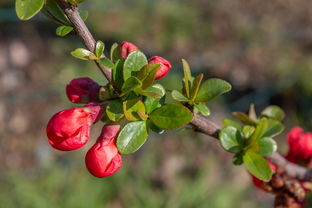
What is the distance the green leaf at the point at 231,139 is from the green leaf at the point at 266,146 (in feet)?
0.10

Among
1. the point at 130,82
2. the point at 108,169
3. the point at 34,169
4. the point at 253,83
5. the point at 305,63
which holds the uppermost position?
the point at 130,82

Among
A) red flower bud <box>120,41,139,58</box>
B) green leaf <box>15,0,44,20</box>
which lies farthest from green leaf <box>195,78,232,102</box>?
green leaf <box>15,0,44,20</box>

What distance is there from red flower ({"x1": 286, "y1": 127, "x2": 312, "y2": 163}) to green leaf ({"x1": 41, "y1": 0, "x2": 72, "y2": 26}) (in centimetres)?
49

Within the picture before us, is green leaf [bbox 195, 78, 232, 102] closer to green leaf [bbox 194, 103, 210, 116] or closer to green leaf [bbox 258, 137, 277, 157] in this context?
green leaf [bbox 194, 103, 210, 116]

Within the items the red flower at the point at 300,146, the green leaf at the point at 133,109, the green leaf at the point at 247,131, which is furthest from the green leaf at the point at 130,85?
the red flower at the point at 300,146

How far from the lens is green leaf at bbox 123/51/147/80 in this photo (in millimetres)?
564

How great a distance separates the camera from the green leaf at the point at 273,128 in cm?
69

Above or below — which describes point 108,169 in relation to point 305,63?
above

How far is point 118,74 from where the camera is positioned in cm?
58

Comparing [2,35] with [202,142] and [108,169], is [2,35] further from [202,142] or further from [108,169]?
[108,169]

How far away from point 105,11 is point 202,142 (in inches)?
55.5

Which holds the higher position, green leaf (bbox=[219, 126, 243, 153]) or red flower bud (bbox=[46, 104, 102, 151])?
red flower bud (bbox=[46, 104, 102, 151])

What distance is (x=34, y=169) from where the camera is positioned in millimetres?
2582

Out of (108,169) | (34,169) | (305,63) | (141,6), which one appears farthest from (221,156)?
(108,169)
